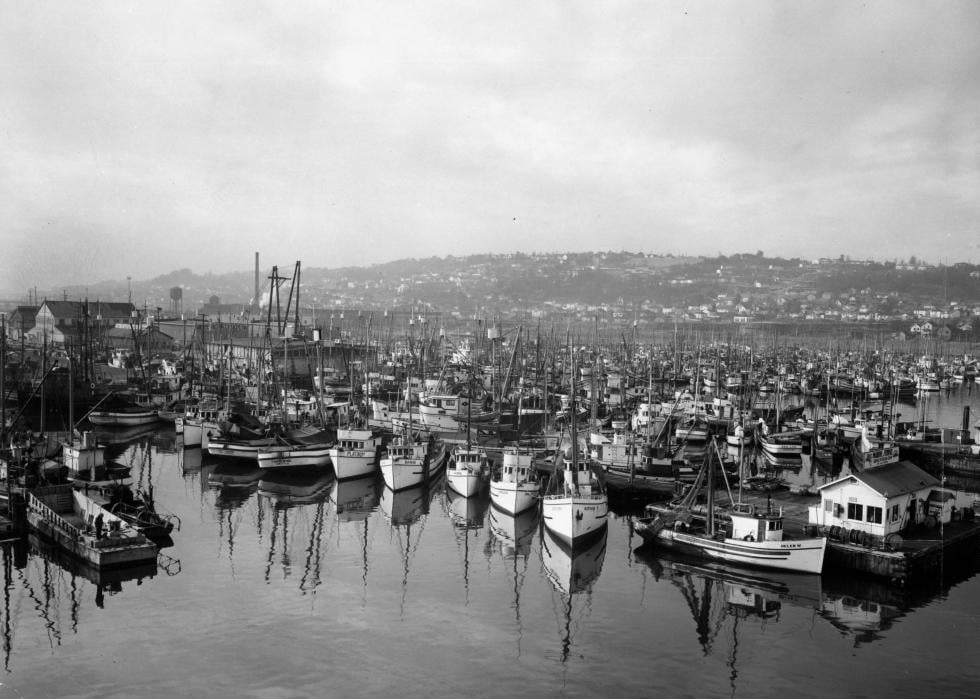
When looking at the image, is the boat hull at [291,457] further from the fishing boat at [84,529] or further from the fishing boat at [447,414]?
the fishing boat at [84,529]

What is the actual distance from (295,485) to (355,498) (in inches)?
125

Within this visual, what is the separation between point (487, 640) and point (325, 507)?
1225 centimetres

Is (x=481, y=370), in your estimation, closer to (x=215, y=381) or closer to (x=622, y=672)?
(x=215, y=381)

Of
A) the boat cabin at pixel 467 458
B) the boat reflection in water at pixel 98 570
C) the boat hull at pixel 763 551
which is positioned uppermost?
the boat cabin at pixel 467 458

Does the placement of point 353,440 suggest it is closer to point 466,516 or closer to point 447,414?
point 466,516

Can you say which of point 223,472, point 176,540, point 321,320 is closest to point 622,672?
point 176,540

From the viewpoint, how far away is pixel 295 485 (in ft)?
101

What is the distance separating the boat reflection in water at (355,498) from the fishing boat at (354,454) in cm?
34

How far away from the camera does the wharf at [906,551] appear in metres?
19.7

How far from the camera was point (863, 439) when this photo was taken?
3766 cm

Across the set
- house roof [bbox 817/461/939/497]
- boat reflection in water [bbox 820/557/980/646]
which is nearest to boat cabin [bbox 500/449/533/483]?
house roof [bbox 817/461/939/497]

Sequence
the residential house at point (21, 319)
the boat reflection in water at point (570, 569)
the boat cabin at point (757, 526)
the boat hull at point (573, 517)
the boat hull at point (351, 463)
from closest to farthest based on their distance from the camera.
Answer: the boat reflection in water at point (570, 569) → the boat cabin at point (757, 526) → the boat hull at point (573, 517) → the boat hull at point (351, 463) → the residential house at point (21, 319)

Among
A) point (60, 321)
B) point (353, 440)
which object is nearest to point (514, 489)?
point (353, 440)

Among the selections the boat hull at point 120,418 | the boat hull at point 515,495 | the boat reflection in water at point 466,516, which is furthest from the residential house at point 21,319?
the boat hull at point 515,495
